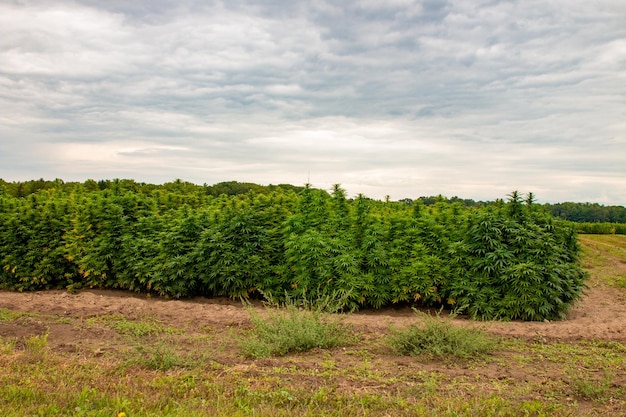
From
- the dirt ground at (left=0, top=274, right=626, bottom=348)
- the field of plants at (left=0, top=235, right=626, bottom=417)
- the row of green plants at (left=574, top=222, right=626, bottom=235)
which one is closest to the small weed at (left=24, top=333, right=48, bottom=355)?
the field of plants at (left=0, top=235, right=626, bottom=417)

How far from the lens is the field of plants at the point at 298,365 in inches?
183

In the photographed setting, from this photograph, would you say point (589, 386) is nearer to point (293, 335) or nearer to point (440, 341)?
point (440, 341)

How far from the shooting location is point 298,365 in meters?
5.95

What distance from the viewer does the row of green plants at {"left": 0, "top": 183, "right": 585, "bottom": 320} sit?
8844mm

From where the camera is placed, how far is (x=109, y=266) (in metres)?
11.4

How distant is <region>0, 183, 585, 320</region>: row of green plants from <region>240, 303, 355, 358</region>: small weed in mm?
917

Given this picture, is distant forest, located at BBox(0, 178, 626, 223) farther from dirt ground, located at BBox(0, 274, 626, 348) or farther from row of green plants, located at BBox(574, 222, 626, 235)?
row of green plants, located at BBox(574, 222, 626, 235)

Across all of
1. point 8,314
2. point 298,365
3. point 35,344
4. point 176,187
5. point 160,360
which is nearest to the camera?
point 160,360

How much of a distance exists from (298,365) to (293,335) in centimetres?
67

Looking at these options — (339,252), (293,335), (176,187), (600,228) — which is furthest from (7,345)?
(600,228)

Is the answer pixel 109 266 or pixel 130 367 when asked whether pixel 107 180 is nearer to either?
pixel 109 266

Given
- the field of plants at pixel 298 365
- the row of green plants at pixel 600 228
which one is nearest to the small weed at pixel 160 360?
the field of plants at pixel 298 365

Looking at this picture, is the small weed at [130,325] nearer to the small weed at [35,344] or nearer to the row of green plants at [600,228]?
the small weed at [35,344]

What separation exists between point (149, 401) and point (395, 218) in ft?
19.6
